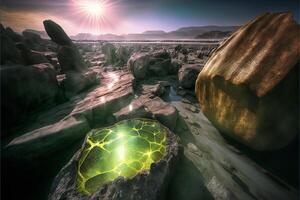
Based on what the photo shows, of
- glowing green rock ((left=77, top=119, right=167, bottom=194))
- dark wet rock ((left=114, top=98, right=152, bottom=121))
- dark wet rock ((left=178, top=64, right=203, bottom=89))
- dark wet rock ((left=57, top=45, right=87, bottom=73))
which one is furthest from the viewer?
dark wet rock ((left=57, top=45, right=87, bottom=73))

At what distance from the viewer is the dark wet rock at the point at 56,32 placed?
21.5ft

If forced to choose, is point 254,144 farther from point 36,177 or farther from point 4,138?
point 4,138

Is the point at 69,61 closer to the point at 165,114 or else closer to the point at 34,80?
the point at 34,80

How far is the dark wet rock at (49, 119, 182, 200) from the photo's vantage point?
1728mm

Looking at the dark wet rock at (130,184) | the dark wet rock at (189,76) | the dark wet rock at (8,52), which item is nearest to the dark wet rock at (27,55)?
the dark wet rock at (8,52)

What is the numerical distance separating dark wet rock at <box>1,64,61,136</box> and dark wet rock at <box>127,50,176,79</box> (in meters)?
3.16

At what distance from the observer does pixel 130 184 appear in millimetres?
1784

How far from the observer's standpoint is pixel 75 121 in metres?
3.26

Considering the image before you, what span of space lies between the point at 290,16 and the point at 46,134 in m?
4.74

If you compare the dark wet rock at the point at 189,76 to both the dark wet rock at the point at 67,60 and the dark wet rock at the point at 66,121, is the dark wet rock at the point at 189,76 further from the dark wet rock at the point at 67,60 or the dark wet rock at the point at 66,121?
the dark wet rock at the point at 67,60

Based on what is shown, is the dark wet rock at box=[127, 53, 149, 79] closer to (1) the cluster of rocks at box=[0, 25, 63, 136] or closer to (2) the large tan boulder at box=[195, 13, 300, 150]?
(1) the cluster of rocks at box=[0, 25, 63, 136]

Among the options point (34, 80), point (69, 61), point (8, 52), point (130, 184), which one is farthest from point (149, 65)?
point (130, 184)

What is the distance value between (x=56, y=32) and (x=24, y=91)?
12.7ft

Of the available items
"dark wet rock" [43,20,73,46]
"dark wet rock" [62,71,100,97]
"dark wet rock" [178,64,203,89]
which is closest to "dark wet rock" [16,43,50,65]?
"dark wet rock" [43,20,73,46]
